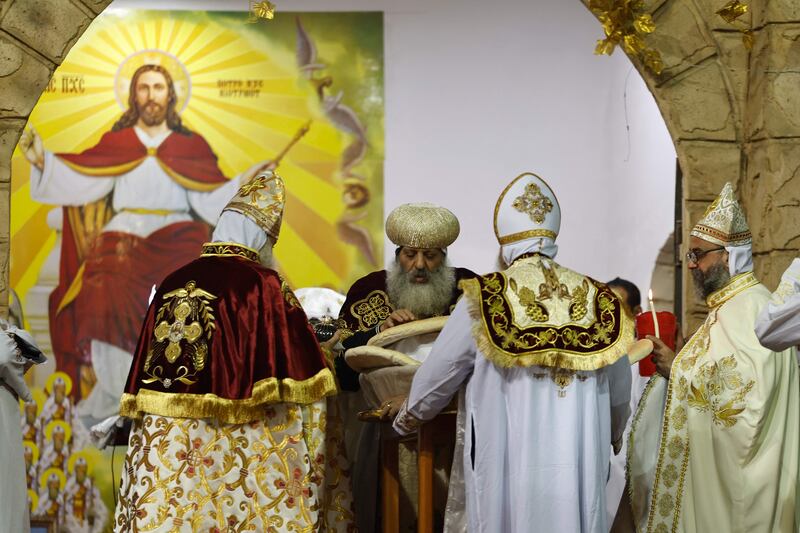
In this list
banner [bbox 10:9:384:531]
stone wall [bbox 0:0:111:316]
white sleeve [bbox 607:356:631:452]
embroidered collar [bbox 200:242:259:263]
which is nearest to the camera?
white sleeve [bbox 607:356:631:452]

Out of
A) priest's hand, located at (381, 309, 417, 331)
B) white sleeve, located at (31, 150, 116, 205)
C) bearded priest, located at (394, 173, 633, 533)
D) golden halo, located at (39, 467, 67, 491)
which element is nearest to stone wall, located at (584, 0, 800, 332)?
priest's hand, located at (381, 309, 417, 331)

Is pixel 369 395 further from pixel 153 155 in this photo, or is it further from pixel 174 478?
pixel 153 155

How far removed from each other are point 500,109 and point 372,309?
3.21m

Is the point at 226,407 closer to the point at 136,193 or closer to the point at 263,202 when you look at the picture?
the point at 263,202

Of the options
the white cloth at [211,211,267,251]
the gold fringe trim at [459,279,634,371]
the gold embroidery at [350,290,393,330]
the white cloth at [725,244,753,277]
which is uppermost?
the white cloth at [211,211,267,251]

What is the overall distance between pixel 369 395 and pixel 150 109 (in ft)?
14.4

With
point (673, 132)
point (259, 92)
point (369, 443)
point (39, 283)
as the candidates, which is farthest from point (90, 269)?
point (673, 132)

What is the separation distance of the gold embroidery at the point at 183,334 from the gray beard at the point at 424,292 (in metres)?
1.39

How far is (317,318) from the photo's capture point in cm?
716

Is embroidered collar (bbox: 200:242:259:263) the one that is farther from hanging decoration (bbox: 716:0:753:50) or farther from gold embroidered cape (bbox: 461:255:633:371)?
hanging decoration (bbox: 716:0:753:50)

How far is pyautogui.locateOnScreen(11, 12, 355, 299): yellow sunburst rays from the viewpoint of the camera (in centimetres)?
906

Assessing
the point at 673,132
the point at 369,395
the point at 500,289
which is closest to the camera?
the point at 500,289

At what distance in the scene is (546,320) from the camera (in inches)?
188

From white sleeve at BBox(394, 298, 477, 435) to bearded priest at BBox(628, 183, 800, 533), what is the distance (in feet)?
3.40
